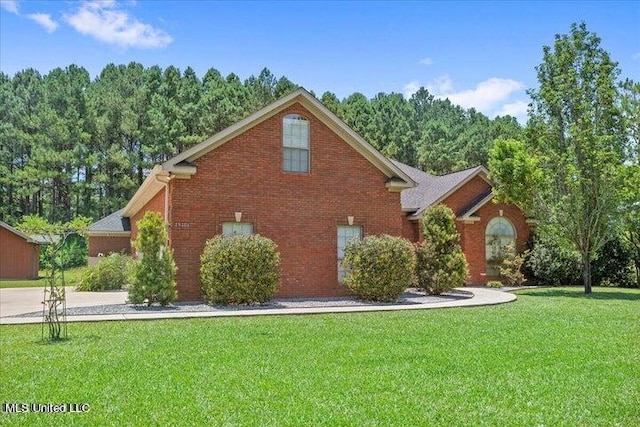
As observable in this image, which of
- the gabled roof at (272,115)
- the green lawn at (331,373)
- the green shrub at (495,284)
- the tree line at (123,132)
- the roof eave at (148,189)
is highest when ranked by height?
the tree line at (123,132)

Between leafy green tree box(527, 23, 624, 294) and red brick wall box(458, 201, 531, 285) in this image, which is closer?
leafy green tree box(527, 23, 624, 294)

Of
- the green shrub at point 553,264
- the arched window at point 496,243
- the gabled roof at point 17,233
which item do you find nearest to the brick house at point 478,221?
the arched window at point 496,243

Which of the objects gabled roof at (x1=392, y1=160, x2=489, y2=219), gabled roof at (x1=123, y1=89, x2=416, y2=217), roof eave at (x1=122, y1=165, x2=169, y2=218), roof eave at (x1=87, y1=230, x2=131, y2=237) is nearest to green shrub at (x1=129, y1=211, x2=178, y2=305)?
gabled roof at (x1=123, y1=89, x2=416, y2=217)

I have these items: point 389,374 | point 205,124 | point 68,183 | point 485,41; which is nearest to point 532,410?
point 389,374

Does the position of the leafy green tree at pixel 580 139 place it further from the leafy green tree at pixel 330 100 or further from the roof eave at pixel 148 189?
the leafy green tree at pixel 330 100

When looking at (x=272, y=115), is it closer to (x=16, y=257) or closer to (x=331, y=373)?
(x=331, y=373)

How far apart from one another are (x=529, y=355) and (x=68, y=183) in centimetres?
5150

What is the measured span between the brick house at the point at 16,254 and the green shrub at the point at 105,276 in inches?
611

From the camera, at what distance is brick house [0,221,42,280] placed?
3536 cm

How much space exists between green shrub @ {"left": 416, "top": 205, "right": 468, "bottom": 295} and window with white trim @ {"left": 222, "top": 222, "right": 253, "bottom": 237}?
595 cm

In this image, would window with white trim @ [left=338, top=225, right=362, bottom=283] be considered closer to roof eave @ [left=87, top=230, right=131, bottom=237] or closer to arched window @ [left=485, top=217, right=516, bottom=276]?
arched window @ [left=485, top=217, right=516, bottom=276]

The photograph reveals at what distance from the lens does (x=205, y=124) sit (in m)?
47.8

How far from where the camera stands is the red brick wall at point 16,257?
35344 millimetres

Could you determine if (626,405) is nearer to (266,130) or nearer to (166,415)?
(166,415)
